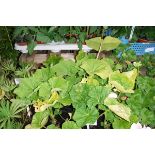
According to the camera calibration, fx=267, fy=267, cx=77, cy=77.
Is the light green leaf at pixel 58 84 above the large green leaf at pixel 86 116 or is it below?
above

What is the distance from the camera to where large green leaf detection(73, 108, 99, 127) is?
3.82 ft

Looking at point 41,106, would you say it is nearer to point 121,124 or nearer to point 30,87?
point 30,87

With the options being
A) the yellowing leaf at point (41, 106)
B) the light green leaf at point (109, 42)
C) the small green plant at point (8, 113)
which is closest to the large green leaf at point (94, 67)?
the light green leaf at point (109, 42)

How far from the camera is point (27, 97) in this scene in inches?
50.0

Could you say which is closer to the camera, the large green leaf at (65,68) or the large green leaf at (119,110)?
the large green leaf at (119,110)

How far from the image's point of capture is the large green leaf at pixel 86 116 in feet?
3.82

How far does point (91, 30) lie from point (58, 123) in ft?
3.43

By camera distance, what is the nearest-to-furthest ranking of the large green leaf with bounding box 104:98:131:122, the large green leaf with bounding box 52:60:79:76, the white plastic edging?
the large green leaf with bounding box 104:98:131:122 < the large green leaf with bounding box 52:60:79:76 < the white plastic edging

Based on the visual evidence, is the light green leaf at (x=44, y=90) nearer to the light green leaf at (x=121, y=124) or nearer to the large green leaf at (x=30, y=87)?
the large green leaf at (x=30, y=87)

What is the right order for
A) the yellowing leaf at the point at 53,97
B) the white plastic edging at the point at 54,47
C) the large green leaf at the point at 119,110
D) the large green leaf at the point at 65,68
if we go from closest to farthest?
the large green leaf at the point at 119,110 < the yellowing leaf at the point at 53,97 < the large green leaf at the point at 65,68 < the white plastic edging at the point at 54,47

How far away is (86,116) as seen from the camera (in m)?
1.17

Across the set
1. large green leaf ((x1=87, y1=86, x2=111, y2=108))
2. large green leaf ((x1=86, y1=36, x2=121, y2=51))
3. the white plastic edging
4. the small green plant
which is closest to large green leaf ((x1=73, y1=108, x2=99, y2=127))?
large green leaf ((x1=87, y1=86, x2=111, y2=108))

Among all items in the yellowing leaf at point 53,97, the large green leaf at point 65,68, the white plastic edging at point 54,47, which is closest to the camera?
the yellowing leaf at point 53,97

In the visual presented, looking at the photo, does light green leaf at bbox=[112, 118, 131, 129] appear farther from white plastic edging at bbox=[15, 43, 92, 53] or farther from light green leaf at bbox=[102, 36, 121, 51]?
white plastic edging at bbox=[15, 43, 92, 53]
